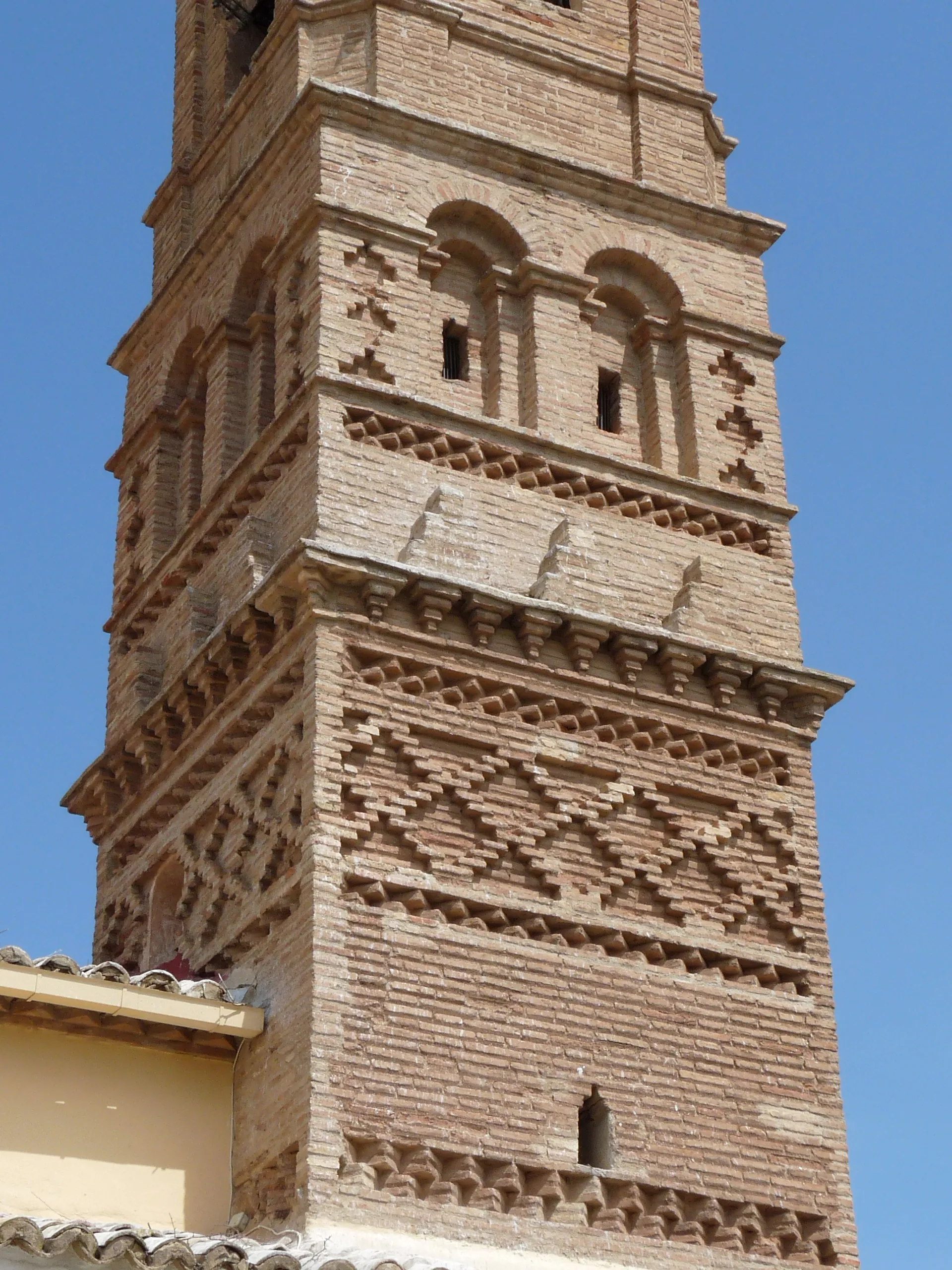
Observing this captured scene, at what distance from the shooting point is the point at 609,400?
1543 cm

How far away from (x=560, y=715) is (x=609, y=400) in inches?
106

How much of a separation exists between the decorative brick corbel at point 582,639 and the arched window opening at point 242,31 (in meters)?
5.89

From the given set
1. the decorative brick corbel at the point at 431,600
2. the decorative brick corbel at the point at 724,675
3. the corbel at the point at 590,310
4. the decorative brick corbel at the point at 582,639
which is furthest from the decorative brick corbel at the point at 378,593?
the corbel at the point at 590,310

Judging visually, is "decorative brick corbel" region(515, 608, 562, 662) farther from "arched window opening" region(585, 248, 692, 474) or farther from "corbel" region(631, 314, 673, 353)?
"corbel" region(631, 314, 673, 353)

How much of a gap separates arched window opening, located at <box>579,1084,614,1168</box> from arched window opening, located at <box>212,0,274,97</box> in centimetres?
836

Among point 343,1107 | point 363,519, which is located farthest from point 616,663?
point 343,1107

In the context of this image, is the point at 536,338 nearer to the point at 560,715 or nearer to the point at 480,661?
the point at 480,661

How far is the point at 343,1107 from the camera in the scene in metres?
11.7

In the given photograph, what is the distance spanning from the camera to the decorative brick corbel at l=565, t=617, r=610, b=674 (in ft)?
44.9

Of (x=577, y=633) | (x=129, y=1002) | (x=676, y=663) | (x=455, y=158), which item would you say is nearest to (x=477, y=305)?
(x=455, y=158)

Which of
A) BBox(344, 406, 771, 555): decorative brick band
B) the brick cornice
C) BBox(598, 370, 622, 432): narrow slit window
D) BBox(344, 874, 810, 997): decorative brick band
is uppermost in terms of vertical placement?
BBox(598, 370, 622, 432): narrow slit window

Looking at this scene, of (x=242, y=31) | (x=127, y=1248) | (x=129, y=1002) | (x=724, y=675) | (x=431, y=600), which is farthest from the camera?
(x=242, y=31)

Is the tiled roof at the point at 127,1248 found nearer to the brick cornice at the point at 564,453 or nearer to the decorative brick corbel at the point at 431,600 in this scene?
the decorative brick corbel at the point at 431,600

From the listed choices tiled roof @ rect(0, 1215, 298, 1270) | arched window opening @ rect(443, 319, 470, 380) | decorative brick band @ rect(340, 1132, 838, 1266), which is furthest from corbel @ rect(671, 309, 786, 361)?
tiled roof @ rect(0, 1215, 298, 1270)
